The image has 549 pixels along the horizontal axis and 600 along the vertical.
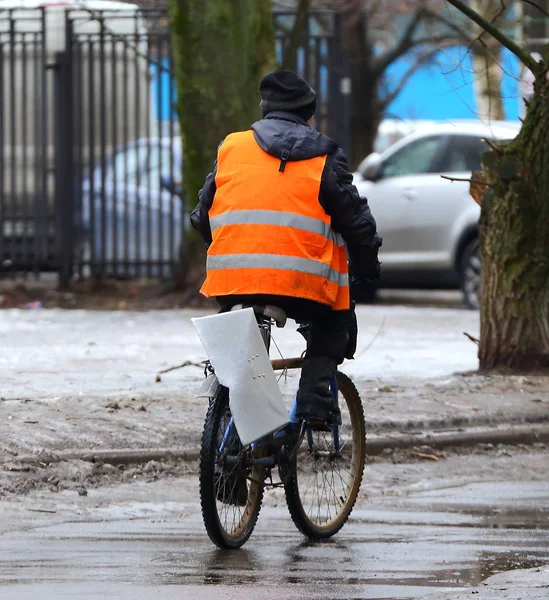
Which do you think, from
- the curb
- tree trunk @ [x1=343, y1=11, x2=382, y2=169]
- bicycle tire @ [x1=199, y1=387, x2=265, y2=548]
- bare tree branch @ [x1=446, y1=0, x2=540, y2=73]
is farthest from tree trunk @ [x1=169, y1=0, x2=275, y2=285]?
tree trunk @ [x1=343, y1=11, x2=382, y2=169]

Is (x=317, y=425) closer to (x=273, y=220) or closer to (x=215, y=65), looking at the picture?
(x=273, y=220)

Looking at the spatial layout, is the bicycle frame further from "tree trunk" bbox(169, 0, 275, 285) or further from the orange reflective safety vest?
"tree trunk" bbox(169, 0, 275, 285)

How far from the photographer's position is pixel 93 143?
635 inches

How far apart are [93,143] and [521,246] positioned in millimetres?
7553

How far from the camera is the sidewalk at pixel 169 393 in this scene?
7.39 meters

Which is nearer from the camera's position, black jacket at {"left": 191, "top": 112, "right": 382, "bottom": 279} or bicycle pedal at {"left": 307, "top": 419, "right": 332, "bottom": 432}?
black jacket at {"left": 191, "top": 112, "right": 382, "bottom": 279}

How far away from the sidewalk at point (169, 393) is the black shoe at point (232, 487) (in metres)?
0.58

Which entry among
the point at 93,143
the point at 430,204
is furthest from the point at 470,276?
the point at 93,143

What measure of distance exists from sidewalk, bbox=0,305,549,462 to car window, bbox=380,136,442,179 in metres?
3.10

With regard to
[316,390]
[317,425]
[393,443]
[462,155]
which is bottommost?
[393,443]

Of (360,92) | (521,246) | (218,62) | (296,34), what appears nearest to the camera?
(521,246)

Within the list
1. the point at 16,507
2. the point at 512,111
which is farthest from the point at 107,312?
the point at 512,111

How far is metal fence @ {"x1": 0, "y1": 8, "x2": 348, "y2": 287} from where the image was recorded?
52.5ft

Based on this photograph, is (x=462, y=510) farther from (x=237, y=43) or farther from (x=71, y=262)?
(x=71, y=262)
